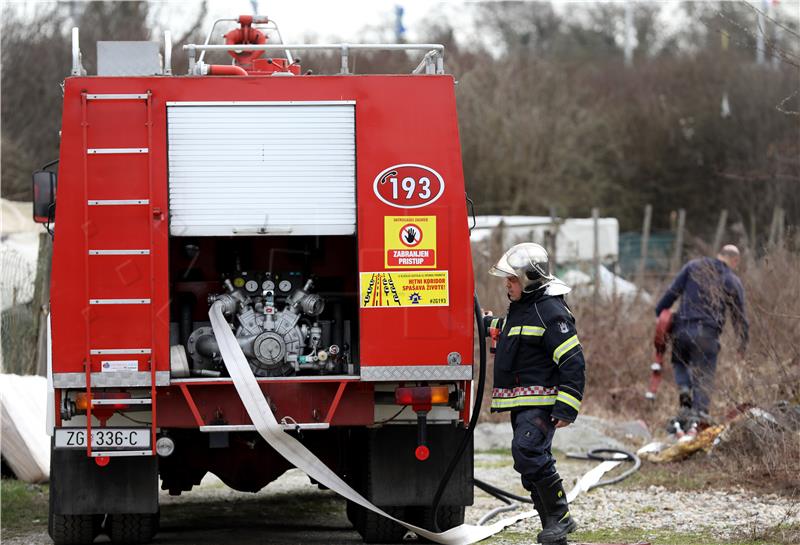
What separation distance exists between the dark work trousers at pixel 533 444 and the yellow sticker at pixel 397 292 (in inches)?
31.8

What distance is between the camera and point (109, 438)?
7.43 meters

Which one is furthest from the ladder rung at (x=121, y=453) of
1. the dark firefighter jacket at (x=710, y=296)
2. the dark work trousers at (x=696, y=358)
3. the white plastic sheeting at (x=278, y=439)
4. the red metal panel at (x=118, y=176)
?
the dark firefighter jacket at (x=710, y=296)

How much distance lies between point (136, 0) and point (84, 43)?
1.75 m

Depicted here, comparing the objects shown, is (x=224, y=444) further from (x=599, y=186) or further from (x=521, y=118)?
(x=599, y=186)

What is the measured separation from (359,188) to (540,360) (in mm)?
1426

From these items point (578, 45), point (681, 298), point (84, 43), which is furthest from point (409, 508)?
point (578, 45)

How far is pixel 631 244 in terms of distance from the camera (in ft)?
101

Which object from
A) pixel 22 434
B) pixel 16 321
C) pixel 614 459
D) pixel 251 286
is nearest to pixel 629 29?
pixel 16 321

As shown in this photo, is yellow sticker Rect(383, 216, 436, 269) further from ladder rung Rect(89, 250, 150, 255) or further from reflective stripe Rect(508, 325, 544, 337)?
ladder rung Rect(89, 250, 150, 255)

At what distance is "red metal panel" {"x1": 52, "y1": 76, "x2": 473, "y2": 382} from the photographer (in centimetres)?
726

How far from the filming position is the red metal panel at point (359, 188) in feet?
23.8

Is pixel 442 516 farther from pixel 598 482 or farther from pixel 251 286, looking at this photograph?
pixel 598 482

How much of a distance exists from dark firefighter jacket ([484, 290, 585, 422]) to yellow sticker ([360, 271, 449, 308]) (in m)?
0.47

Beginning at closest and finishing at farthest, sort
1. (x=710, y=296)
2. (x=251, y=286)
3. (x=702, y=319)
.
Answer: (x=251, y=286), (x=710, y=296), (x=702, y=319)
